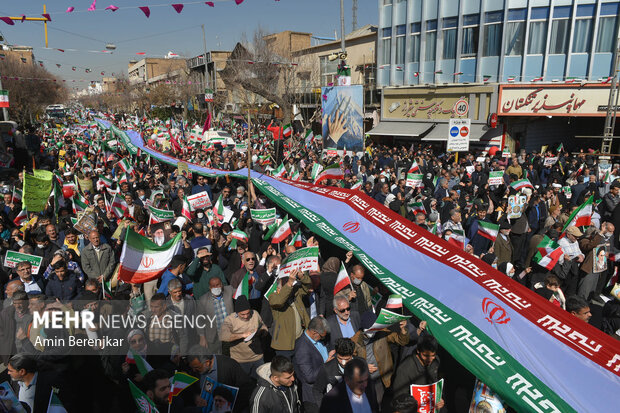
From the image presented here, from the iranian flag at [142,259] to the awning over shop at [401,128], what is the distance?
2092 centimetres

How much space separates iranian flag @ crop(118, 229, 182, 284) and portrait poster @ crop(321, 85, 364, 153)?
1313 cm

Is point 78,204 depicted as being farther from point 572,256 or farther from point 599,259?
point 599,259

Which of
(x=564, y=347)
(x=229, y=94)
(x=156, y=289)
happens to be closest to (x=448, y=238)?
(x=564, y=347)

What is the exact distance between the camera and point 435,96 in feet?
81.0

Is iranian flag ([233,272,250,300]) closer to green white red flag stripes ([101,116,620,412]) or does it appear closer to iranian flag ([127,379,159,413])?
green white red flag stripes ([101,116,620,412])

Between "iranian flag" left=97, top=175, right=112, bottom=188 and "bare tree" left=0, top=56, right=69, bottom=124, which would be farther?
"bare tree" left=0, top=56, right=69, bottom=124

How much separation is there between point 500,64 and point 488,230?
18251 millimetres

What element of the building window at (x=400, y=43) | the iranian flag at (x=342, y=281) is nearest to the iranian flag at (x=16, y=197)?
the iranian flag at (x=342, y=281)

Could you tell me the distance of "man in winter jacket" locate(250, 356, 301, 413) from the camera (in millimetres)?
3570

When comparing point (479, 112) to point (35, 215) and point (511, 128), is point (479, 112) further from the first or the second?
point (35, 215)

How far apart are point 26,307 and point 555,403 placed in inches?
222

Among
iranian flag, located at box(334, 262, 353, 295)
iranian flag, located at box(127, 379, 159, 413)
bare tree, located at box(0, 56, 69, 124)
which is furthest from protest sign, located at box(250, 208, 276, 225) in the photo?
bare tree, located at box(0, 56, 69, 124)

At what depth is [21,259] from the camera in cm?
654

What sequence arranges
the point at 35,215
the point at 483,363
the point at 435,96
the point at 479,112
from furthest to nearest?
the point at 435,96 → the point at 479,112 → the point at 35,215 → the point at 483,363
